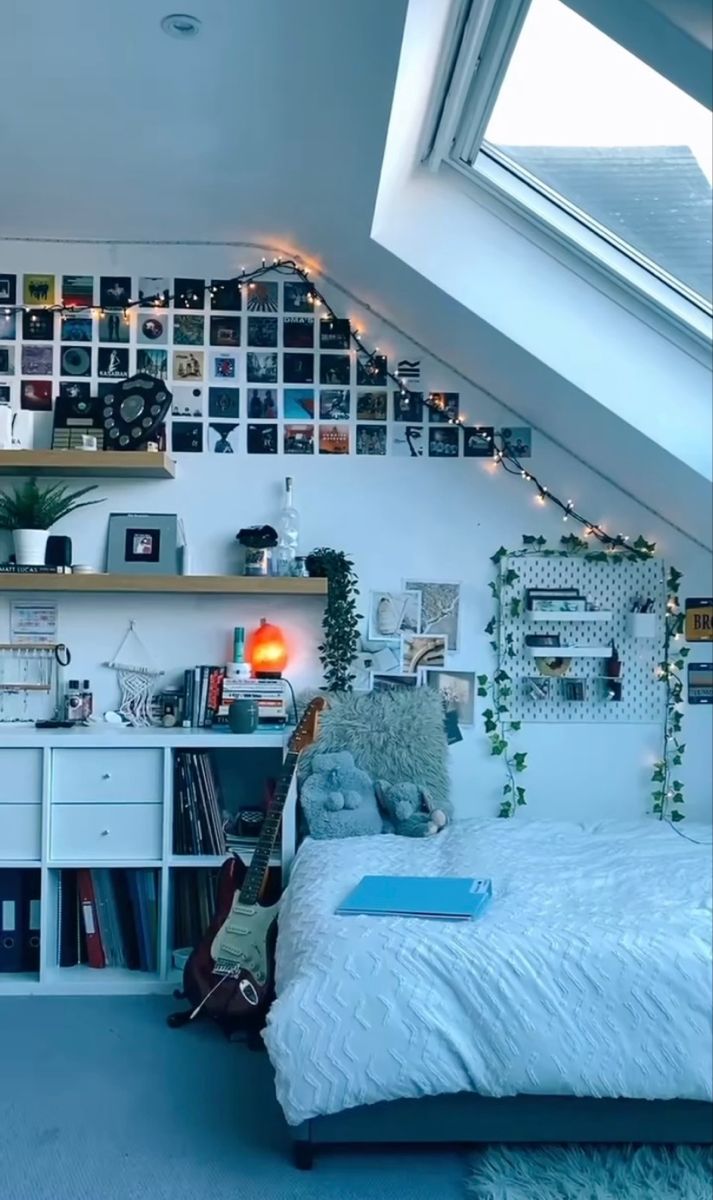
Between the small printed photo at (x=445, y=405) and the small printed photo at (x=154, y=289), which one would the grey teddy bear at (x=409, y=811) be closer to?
the small printed photo at (x=445, y=405)

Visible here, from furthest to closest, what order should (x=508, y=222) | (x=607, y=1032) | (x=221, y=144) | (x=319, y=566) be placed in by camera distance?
(x=319, y=566)
(x=508, y=222)
(x=221, y=144)
(x=607, y=1032)

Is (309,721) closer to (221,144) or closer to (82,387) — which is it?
(82,387)

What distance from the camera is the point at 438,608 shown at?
3.32 metres

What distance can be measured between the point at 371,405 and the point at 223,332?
520 millimetres

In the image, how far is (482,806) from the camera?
3.33 m

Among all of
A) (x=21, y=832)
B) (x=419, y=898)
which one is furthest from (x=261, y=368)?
(x=419, y=898)

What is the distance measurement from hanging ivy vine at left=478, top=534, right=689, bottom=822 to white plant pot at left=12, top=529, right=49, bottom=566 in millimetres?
1379

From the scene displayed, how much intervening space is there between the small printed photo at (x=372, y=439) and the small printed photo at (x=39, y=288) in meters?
1.06

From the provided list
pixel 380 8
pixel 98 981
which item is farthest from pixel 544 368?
pixel 98 981

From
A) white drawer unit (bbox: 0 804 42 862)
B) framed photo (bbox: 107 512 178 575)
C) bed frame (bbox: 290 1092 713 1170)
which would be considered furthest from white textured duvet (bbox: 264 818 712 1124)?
framed photo (bbox: 107 512 178 575)

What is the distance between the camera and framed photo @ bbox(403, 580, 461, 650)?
3.32 meters

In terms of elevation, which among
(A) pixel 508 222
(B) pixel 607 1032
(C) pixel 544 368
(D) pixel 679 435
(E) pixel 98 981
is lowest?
(E) pixel 98 981

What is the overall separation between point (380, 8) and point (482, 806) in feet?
7.38

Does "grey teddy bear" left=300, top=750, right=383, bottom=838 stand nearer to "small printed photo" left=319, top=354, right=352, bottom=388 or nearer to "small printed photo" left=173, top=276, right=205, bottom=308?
"small printed photo" left=319, top=354, right=352, bottom=388
